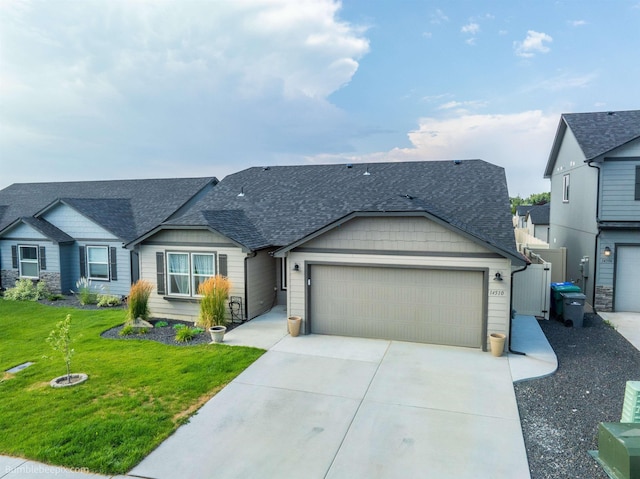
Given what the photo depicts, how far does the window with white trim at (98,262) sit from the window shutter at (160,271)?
17.3 feet

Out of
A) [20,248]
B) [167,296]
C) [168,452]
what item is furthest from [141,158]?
[168,452]

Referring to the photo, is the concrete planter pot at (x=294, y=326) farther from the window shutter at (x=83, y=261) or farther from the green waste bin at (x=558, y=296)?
the window shutter at (x=83, y=261)

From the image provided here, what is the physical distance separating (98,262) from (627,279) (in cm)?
1960

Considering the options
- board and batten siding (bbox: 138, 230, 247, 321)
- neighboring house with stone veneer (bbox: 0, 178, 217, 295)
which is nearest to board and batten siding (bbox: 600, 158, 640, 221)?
board and batten siding (bbox: 138, 230, 247, 321)

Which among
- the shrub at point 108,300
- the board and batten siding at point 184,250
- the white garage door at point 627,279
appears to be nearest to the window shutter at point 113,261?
the shrub at point 108,300

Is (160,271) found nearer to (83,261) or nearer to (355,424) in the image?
(83,261)

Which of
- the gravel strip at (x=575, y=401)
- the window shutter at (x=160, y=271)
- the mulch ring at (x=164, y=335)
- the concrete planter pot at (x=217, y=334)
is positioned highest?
the window shutter at (x=160, y=271)

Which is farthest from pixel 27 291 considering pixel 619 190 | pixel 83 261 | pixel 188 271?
pixel 619 190

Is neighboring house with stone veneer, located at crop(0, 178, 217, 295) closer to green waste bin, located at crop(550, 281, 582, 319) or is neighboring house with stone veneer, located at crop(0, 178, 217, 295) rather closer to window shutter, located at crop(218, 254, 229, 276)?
window shutter, located at crop(218, 254, 229, 276)

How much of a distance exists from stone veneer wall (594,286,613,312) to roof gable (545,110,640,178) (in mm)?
4181

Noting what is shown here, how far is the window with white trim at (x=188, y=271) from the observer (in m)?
12.5

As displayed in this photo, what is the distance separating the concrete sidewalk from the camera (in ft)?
16.6

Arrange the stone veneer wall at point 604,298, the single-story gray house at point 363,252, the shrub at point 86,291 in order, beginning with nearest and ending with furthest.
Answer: the single-story gray house at point 363,252 → the stone veneer wall at point 604,298 → the shrub at point 86,291

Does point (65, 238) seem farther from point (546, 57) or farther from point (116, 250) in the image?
point (546, 57)
